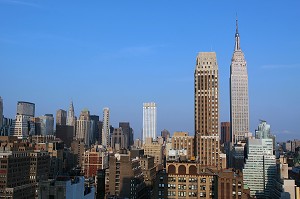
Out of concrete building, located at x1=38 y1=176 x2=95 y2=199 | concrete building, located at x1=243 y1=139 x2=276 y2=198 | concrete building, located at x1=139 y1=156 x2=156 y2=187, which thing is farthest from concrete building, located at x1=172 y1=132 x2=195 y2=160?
concrete building, located at x1=38 y1=176 x2=95 y2=199

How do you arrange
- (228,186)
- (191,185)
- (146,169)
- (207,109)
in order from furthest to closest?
(146,169)
(207,109)
(191,185)
(228,186)

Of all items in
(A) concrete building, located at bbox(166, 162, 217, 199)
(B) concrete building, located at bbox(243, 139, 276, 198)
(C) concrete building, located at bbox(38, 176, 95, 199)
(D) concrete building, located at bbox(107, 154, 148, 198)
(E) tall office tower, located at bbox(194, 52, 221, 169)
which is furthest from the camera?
(B) concrete building, located at bbox(243, 139, 276, 198)

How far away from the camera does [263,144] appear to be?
193m

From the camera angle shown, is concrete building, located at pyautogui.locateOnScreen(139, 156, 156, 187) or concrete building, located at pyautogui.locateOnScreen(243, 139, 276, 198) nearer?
concrete building, located at pyautogui.locateOnScreen(139, 156, 156, 187)

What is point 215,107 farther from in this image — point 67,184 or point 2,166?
point 67,184

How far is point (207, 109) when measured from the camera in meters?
156

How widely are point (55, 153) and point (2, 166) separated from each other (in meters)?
70.8

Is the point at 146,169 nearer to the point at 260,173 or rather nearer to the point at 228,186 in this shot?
the point at 260,173

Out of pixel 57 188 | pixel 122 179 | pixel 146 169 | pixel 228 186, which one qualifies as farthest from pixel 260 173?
pixel 57 188

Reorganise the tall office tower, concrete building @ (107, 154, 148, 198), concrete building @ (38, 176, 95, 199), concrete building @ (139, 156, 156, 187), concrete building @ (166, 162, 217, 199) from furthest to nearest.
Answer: concrete building @ (139, 156, 156, 187), the tall office tower, concrete building @ (107, 154, 148, 198), concrete building @ (166, 162, 217, 199), concrete building @ (38, 176, 95, 199)

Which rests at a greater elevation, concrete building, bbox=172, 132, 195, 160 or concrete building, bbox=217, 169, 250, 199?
concrete building, bbox=172, 132, 195, 160

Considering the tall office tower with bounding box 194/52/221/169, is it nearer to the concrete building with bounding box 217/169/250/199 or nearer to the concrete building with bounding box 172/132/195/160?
the concrete building with bounding box 172/132/195/160

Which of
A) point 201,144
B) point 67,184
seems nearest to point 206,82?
point 201,144

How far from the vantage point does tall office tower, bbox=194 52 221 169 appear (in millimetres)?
147500
